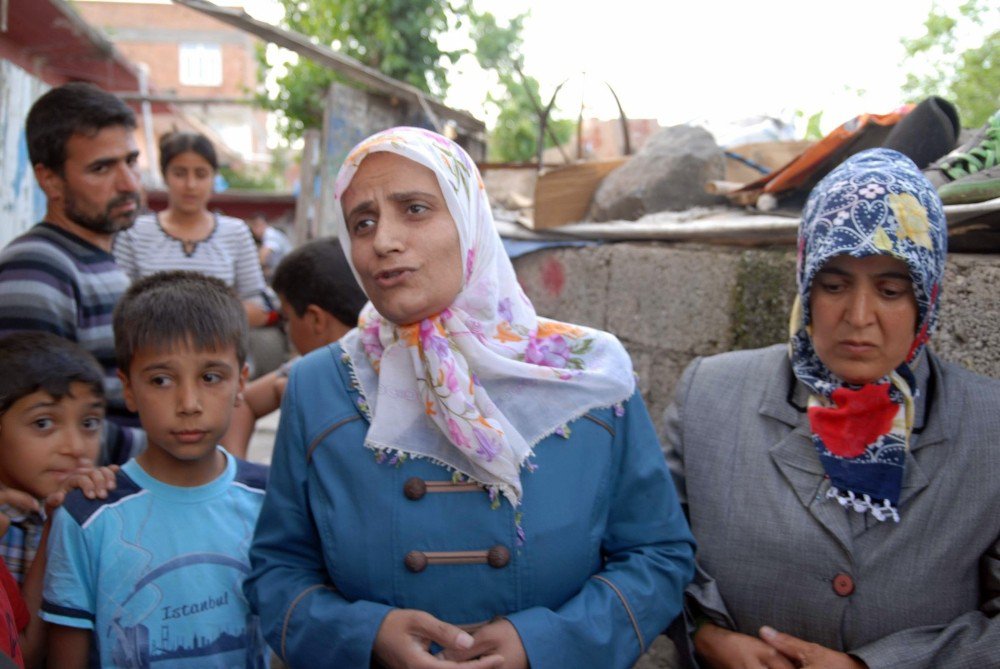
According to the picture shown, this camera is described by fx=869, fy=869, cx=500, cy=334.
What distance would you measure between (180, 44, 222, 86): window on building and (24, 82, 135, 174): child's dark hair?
42.1m

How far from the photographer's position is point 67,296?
101 inches

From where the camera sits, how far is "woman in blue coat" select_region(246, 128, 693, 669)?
1.70 meters

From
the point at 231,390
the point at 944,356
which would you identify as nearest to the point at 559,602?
the point at 231,390

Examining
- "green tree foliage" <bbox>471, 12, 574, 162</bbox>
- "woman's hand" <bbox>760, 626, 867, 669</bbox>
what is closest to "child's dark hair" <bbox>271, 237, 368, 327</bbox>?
"woman's hand" <bbox>760, 626, 867, 669</bbox>

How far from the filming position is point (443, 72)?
32.2 ft

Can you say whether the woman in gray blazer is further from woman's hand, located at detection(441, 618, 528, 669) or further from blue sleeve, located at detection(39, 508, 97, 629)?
blue sleeve, located at detection(39, 508, 97, 629)

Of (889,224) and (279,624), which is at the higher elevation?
(889,224)

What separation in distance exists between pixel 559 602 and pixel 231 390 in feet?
3.30

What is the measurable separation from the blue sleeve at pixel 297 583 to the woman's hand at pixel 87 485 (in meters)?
0.46

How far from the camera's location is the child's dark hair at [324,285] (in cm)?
285

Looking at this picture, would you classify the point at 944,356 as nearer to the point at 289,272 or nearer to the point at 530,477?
the point at 530,477

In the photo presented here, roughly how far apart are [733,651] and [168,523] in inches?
52.9

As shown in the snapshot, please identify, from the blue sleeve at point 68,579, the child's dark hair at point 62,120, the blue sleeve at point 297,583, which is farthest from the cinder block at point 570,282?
the blue sleeve at point 68,579

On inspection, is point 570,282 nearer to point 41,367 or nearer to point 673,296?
point 673,296
